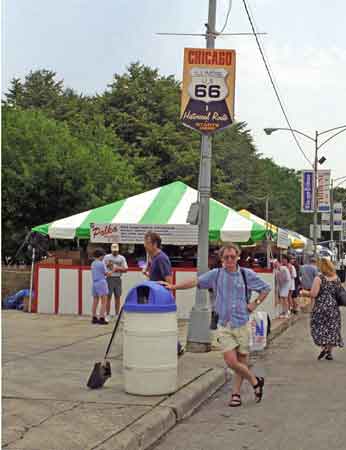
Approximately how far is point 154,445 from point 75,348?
5801mm

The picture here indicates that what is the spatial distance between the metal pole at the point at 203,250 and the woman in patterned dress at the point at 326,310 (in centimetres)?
174

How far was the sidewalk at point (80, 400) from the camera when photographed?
6.10 m

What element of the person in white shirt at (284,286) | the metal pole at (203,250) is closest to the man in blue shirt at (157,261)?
the metal pole at (203,250)

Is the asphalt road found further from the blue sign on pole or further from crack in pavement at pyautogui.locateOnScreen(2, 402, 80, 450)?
the blue sign on pole

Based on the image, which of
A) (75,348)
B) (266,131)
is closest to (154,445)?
(75,348)

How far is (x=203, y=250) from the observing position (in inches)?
476

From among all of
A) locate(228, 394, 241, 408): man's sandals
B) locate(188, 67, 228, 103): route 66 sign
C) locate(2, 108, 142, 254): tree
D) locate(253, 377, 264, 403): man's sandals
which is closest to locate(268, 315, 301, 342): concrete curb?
locate(188, 67, 228, 103): route 66 sign

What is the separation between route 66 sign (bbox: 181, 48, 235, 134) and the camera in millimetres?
12055

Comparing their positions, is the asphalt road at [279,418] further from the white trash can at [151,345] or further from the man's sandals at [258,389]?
the white trash can at [151,345]

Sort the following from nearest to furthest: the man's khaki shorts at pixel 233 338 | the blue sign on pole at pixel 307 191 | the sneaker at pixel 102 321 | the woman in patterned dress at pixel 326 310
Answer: the man's khaki shorts at pixel 233 338 < the woman in patterned dress at pixel 326 310 < the sneaker at pixel 102 321 < the blue sign on pole at pixel 307 191

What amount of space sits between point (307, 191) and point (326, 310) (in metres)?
23.5

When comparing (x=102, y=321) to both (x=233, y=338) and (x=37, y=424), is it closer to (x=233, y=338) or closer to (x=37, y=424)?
(x=233, y=338)

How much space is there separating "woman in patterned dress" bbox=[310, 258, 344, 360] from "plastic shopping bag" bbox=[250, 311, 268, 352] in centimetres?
82

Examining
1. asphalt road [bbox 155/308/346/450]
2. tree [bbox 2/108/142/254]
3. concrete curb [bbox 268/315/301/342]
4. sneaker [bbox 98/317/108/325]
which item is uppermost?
tree [bbox 2/108/142/254]
